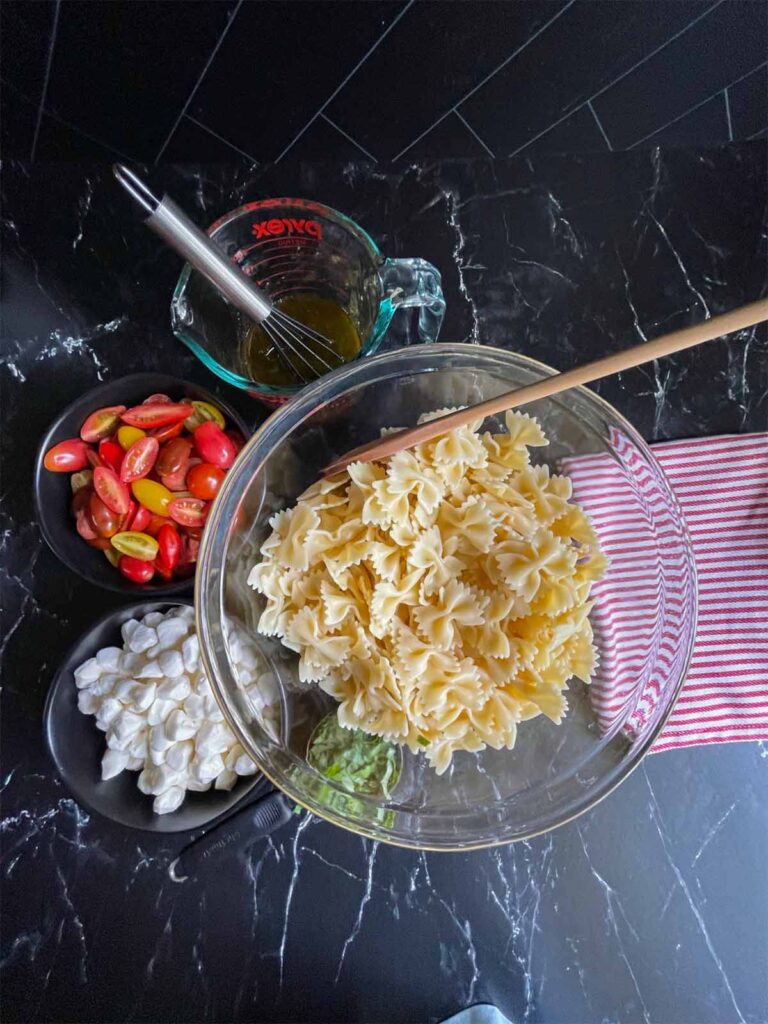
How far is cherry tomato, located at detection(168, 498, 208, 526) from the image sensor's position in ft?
2.63

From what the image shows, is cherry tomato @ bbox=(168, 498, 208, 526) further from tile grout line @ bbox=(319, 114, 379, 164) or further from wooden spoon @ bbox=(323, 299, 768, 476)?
tile grout line @ bbox=(319, 114, 379, 164)

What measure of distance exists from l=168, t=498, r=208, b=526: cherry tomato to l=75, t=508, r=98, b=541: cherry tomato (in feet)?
0.28

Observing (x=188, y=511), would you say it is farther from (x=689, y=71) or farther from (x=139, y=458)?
(x=689, y=71)

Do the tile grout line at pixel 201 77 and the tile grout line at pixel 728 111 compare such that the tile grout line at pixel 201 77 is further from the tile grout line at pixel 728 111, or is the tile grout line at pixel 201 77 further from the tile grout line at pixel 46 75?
the tile grout line at pixel 728 111

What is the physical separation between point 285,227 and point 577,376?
472mm

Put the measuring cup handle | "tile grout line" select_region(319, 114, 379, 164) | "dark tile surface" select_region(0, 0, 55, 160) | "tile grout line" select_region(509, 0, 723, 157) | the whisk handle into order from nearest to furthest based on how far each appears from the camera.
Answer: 1. the whisk handle
2. the measuring cup handle
3. "dark tile surface" select_region(0, 0, 55, 160)
4. "tile grout line" select_region(509, 0, 723, 157)
5. "tile grout line" select_region(319, 114, 379, 164)

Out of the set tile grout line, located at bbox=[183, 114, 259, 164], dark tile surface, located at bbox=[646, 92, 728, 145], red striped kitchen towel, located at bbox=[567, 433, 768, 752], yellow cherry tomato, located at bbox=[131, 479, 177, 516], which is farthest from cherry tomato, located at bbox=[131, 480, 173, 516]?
dark tile surface, located at bbox=[646, 92, 728, 145]

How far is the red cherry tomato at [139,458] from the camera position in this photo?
791 millimetres

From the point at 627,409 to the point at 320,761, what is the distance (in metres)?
0.54

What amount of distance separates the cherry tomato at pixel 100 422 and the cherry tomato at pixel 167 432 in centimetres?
4

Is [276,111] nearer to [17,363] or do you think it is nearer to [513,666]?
[17,363]

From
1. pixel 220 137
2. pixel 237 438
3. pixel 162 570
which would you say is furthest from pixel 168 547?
pixel 220 137

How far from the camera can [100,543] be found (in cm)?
82

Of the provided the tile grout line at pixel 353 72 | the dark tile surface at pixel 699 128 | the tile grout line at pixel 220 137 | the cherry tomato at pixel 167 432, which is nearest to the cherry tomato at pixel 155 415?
the cherry tomato at pixel 167 432
